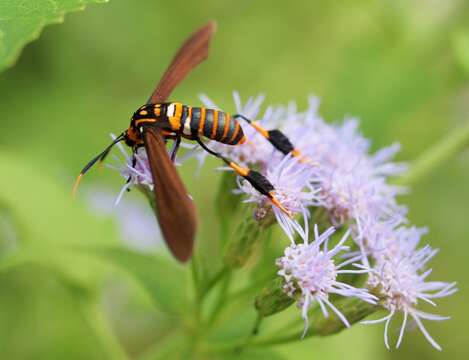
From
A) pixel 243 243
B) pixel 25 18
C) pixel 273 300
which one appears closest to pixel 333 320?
pixel 273 300

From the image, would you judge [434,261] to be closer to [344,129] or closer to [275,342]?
[344,129]

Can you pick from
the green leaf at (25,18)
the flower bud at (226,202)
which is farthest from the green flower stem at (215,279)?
the green leaf at (25,18)

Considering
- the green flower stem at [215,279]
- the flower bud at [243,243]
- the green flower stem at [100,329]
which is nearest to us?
the flower bud at [243,243]

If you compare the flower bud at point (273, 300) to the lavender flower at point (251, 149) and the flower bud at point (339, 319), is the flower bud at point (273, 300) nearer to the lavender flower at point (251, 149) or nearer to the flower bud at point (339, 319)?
the flower bud at point (339, 319)

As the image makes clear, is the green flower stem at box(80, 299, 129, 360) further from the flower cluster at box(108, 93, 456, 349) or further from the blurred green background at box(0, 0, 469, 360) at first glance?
the flower cluster at box(108, 93, 456, 349)

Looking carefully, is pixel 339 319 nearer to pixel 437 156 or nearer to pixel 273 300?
pixel 273 300

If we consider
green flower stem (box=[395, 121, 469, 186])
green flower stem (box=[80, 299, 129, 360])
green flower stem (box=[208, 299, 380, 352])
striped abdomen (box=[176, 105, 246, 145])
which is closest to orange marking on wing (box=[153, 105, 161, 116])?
striped abdomen (box=[176, 105, 246, 145])
